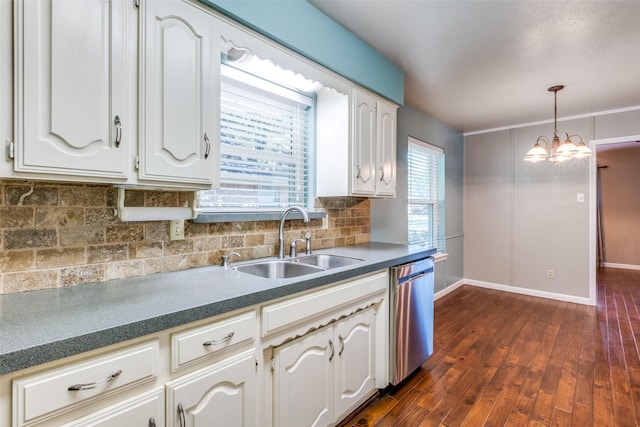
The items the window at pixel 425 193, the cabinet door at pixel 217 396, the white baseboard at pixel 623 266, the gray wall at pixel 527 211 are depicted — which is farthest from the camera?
the white baseboard at pixel 623 266

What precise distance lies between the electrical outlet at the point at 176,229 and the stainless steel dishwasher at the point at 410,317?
1.30 metres

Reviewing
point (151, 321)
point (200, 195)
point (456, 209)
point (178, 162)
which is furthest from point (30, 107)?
point (456, 209)

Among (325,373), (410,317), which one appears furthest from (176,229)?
(410,317)

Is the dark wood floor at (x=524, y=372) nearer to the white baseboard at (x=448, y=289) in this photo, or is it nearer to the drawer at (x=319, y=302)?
the white baseboard at (x=448, y=289)

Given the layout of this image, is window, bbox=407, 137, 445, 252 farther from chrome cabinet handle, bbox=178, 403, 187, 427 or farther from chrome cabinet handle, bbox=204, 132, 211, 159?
chrome cabinet handle, bbox=178, 403, 187, 427

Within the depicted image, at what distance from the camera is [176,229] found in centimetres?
162

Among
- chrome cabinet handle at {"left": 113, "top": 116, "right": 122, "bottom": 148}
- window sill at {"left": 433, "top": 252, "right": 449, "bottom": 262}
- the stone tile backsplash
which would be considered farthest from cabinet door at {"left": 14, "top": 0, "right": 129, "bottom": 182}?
window sill at {"left": 433, "top": 252, "right": 449, "bottom": 262}

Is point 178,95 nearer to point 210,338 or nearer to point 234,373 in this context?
point 210,338

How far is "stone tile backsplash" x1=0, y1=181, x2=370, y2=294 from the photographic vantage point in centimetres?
120

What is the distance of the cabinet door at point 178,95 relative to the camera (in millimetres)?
1269

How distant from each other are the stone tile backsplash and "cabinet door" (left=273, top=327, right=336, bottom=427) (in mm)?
689

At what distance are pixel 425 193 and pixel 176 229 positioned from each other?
3286 millimetres

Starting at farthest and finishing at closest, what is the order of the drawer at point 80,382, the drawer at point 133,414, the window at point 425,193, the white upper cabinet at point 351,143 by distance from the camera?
the window at point 425,193 → the white upper cabinet at point 351,143 → the drawer at point 133,414 → the drawer at point 80,382

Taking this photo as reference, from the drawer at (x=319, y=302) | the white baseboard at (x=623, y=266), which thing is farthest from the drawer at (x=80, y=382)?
the white baseboard at (x=623, y=266)
